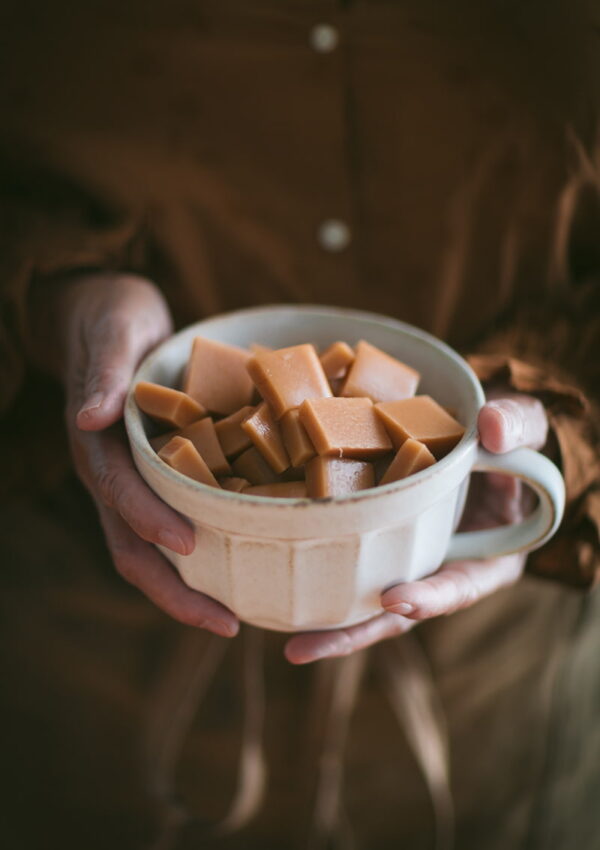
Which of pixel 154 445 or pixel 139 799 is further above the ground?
pixel 154 445

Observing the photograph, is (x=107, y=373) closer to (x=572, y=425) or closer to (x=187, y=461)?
(x=187, y=461)

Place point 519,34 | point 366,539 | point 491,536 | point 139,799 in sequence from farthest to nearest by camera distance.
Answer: point 139,799, point 519,34, point 491,536, point 366,539

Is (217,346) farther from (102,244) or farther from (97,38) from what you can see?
(97,38)

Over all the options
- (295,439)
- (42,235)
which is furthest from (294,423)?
(42,235)

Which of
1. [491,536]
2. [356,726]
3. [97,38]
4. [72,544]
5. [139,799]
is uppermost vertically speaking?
[97,38]

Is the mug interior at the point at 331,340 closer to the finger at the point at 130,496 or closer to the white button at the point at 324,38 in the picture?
the finger at the point at 130,496

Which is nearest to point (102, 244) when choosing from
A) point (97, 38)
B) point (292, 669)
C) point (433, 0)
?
point (97, 38)

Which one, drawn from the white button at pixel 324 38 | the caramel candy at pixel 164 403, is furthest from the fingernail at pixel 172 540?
the white button at pixel 324 38

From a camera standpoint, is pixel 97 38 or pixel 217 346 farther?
pixel 97 38
